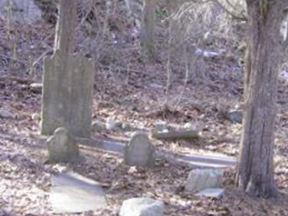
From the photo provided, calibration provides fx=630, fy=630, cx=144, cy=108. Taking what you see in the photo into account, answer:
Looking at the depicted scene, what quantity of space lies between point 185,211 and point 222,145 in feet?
11.6

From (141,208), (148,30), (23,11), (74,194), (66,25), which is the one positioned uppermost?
(23,11)

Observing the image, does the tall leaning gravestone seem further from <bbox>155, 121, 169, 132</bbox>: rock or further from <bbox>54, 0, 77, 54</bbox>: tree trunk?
<bbox>155, 121, 169, 132</bbox>: rock

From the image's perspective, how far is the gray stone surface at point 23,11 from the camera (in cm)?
1638

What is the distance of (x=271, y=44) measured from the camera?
5852 mm

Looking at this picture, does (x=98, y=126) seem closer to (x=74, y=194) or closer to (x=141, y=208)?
(x=74, y=194)

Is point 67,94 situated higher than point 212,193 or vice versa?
point 67,94

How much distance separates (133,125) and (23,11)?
8.09 meters

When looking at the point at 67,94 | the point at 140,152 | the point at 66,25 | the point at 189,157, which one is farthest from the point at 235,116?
the point at 140,152

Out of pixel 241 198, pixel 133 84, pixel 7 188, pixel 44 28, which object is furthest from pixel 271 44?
pixel 44 28

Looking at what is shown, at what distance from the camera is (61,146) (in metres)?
6.80

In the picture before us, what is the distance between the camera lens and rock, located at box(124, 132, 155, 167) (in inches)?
268

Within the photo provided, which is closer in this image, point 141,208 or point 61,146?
point 141,208

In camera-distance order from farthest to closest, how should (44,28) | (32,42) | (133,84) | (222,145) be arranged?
1. (44,28)
2. (32,42)
3. (133,84)
4. (222,145)

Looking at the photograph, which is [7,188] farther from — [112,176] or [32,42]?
[32,42]
